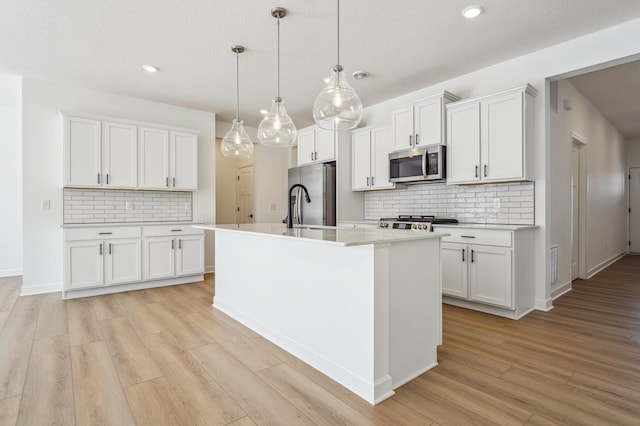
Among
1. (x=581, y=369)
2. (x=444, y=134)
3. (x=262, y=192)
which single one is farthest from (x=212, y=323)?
(x=262, y=192)

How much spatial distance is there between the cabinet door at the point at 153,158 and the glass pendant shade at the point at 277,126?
233cm

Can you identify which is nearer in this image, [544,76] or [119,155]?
[544,76]

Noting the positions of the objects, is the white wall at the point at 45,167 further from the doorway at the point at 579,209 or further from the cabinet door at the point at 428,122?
the doorway at the point at 579,209

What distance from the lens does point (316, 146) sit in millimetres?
5113

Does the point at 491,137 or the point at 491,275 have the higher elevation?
the point at 491,137

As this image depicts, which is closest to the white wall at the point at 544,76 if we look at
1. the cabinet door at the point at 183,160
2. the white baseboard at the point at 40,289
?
the cabinet door at the point at 183,160

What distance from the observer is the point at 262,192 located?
6453mm

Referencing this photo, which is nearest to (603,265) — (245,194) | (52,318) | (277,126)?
(277,126)

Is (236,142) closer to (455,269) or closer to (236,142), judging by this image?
(236,142)

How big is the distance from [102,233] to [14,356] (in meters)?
1.93

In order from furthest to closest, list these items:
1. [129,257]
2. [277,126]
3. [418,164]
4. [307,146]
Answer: [307,146], [129,257], [418,164], [277,126]

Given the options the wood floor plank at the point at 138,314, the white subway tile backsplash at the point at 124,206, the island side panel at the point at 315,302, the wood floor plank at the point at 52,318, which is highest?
the white subway tile backsplash at the point at 124,206

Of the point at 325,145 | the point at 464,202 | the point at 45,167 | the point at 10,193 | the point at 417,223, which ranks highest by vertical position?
the point at 325,145

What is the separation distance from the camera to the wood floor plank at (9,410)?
164 centimetres
